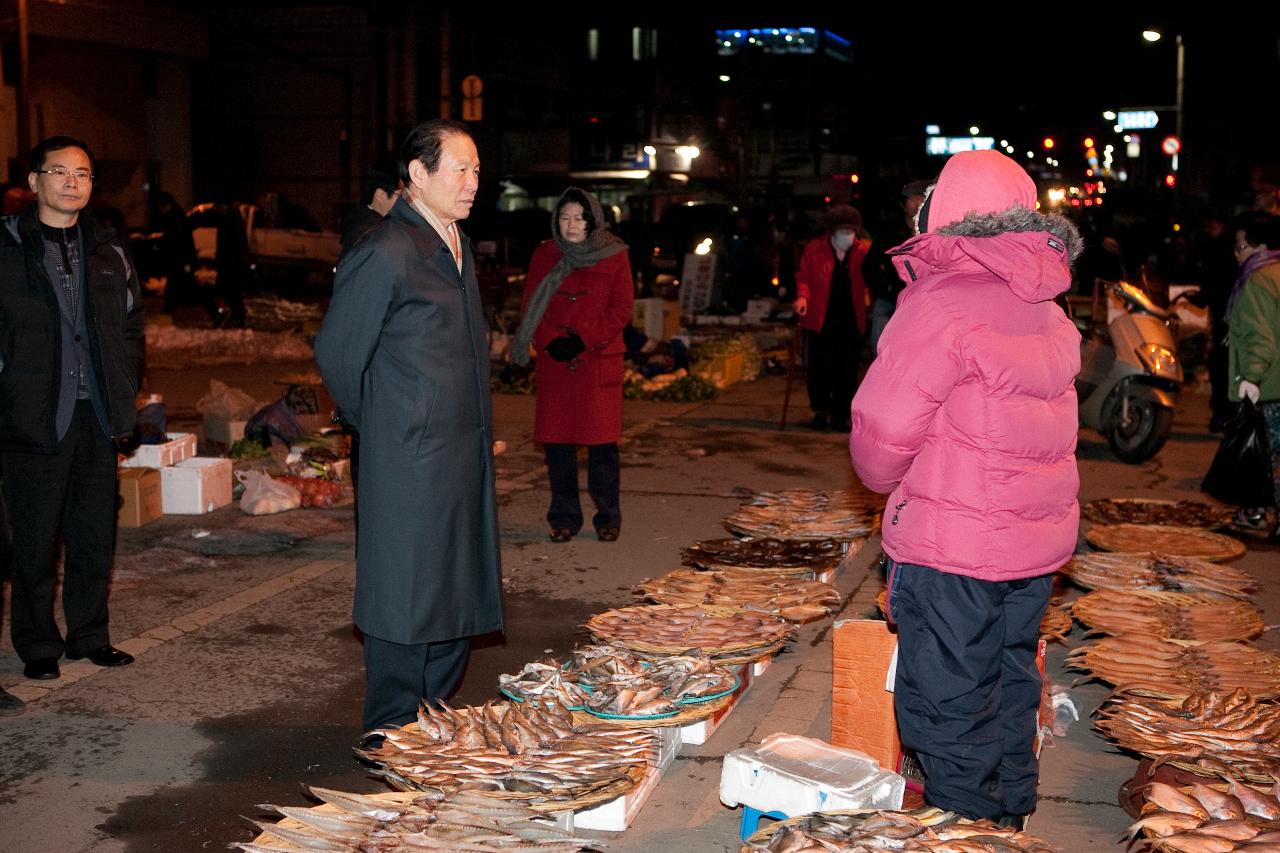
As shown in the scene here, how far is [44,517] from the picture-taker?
18.2ft

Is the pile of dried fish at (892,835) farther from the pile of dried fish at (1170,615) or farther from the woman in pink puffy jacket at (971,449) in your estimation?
the pile of dried fish at (1170,615)

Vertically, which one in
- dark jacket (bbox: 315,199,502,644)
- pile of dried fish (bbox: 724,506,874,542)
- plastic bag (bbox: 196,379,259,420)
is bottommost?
pile of dried fish (bbox: 724,506,874,542)

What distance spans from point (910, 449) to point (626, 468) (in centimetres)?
733

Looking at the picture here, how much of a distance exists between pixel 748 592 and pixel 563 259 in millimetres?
2553

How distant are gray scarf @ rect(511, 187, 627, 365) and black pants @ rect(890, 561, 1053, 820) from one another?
4233mm

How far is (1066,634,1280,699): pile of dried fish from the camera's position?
16.5ft

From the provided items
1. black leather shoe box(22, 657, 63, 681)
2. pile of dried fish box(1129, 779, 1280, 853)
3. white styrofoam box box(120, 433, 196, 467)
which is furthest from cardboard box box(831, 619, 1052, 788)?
white styrofoam box box(120, 433, 196, 467)

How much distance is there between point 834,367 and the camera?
12.5m

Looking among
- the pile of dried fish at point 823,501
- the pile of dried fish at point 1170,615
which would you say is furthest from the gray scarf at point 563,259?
the pile of dried fish at point 1170,615

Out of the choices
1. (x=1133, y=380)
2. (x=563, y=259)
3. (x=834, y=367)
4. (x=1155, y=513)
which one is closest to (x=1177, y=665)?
(x=1155, y=513)

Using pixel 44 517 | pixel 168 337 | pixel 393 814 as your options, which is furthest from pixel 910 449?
pixel 168 337

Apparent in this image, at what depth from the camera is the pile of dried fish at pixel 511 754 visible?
393cm

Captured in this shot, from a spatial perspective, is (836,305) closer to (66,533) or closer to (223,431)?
(223,431)

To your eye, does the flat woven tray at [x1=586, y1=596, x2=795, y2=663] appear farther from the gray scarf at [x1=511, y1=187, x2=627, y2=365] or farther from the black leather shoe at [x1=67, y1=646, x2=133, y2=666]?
the gray scarf at [x1=511, y1=187, x2=627, y2=365]
